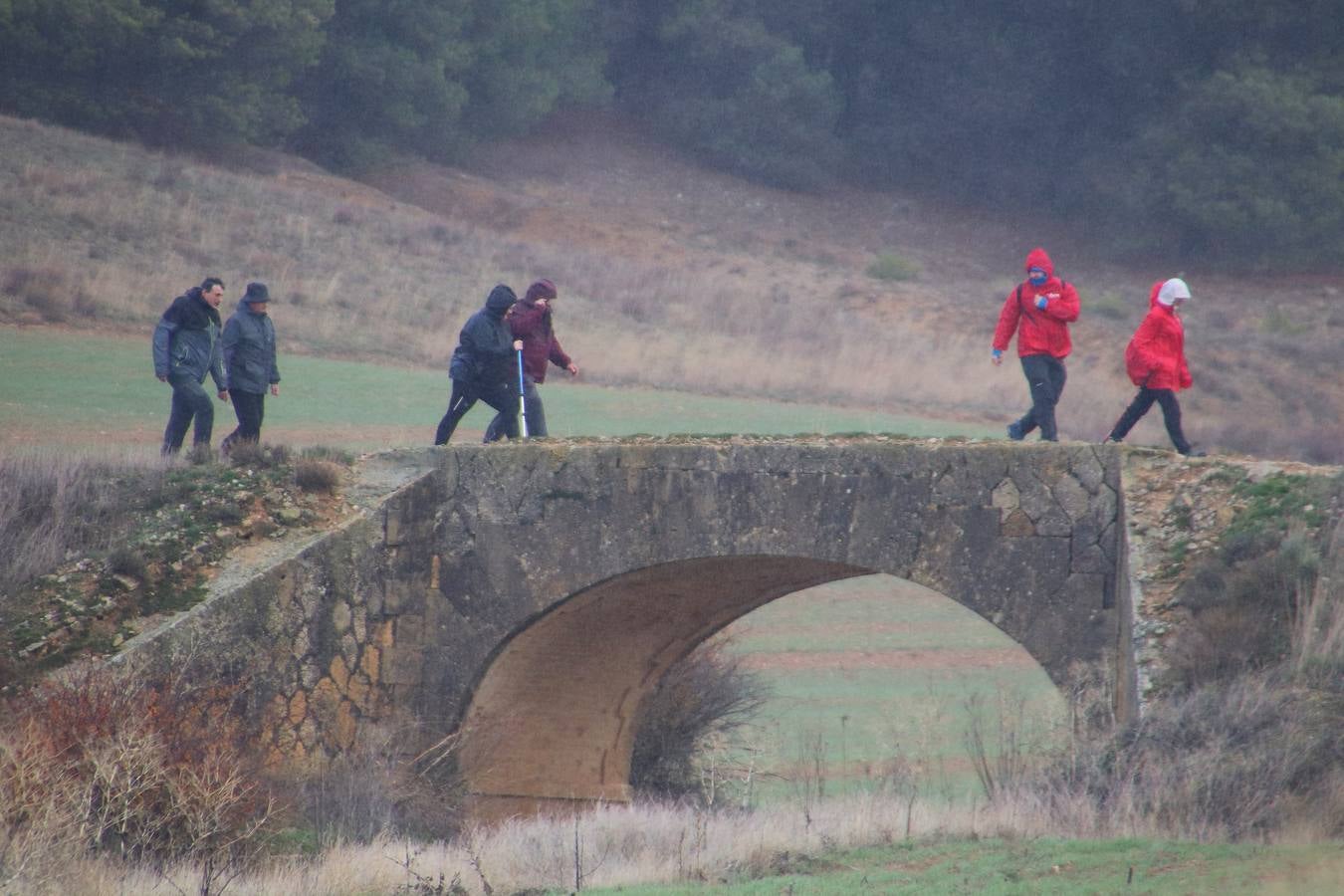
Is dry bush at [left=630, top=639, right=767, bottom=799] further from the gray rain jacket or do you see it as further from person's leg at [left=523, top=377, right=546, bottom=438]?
the gray rain jacket

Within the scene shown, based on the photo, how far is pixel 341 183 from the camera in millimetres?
39406

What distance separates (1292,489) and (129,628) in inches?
285

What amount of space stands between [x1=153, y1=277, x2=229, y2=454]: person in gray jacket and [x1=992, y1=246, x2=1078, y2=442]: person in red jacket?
5.92 meters

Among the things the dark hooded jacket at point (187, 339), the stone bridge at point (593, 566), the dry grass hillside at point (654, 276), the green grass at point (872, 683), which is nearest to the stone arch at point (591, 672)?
the stone bridge at point (593, 566)

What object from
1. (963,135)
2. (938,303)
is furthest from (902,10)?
(938,303)

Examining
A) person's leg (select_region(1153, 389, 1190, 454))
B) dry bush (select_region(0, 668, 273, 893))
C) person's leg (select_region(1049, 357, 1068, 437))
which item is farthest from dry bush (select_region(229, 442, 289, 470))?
person's leg (select_region(1153, 389, 1190, 454))

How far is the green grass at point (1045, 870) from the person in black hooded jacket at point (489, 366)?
4.99m

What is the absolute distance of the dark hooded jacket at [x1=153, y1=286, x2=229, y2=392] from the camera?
12609mm

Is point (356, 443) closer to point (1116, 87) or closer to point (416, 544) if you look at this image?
point (416, 544)

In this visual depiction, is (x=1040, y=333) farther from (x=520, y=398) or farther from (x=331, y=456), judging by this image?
(x=331, y=456)

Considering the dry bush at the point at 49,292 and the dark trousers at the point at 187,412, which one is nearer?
the dark trousers at the point at 187,412

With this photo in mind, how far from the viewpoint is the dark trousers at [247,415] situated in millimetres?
12789

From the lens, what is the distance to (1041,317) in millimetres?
12062

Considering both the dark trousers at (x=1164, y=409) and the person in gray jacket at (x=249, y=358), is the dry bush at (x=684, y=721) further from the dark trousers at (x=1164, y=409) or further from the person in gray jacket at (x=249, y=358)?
the dark trousers at (x=1164, y=409)
